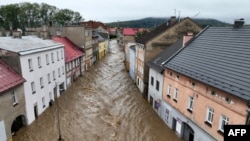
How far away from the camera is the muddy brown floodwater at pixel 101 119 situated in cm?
2038

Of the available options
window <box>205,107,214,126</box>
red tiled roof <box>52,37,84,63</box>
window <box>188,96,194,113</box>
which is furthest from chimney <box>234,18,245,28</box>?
red tiled roof <box>52,37,84,63</box>

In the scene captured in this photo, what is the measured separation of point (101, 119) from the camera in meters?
24.3

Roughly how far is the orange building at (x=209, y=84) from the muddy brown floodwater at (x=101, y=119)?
9.56 ft

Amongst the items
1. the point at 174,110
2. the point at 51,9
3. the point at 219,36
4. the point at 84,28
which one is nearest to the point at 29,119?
the point at 174,110

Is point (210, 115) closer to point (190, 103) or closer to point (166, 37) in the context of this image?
point (190, 103)

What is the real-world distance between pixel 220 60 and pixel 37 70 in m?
19.0

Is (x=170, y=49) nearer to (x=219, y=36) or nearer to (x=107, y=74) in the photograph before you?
(x=219, y=36)

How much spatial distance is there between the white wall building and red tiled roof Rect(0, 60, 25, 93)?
81cm

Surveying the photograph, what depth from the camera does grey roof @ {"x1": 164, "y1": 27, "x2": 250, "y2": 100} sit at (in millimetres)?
13422

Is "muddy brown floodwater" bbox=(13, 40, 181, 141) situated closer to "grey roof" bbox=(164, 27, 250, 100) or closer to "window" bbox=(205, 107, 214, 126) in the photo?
"window" bbox=(205, 107, 214, 126)

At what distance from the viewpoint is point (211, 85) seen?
14.3 metres

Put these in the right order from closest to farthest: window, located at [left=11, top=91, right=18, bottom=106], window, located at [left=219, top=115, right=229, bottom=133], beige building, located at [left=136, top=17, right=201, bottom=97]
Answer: window, located at [left=219, top=115, right=229, bottom=133]
window, located at [left=11, top=91, right=18, bottom=106]
beige building, located at [left=136, top=17, right=201, bottom=97]

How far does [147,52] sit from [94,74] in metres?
19.5

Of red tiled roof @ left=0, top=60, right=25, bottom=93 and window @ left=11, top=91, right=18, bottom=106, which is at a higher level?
red tiled roof @ left=0, top=60, right=25, bottom=93
